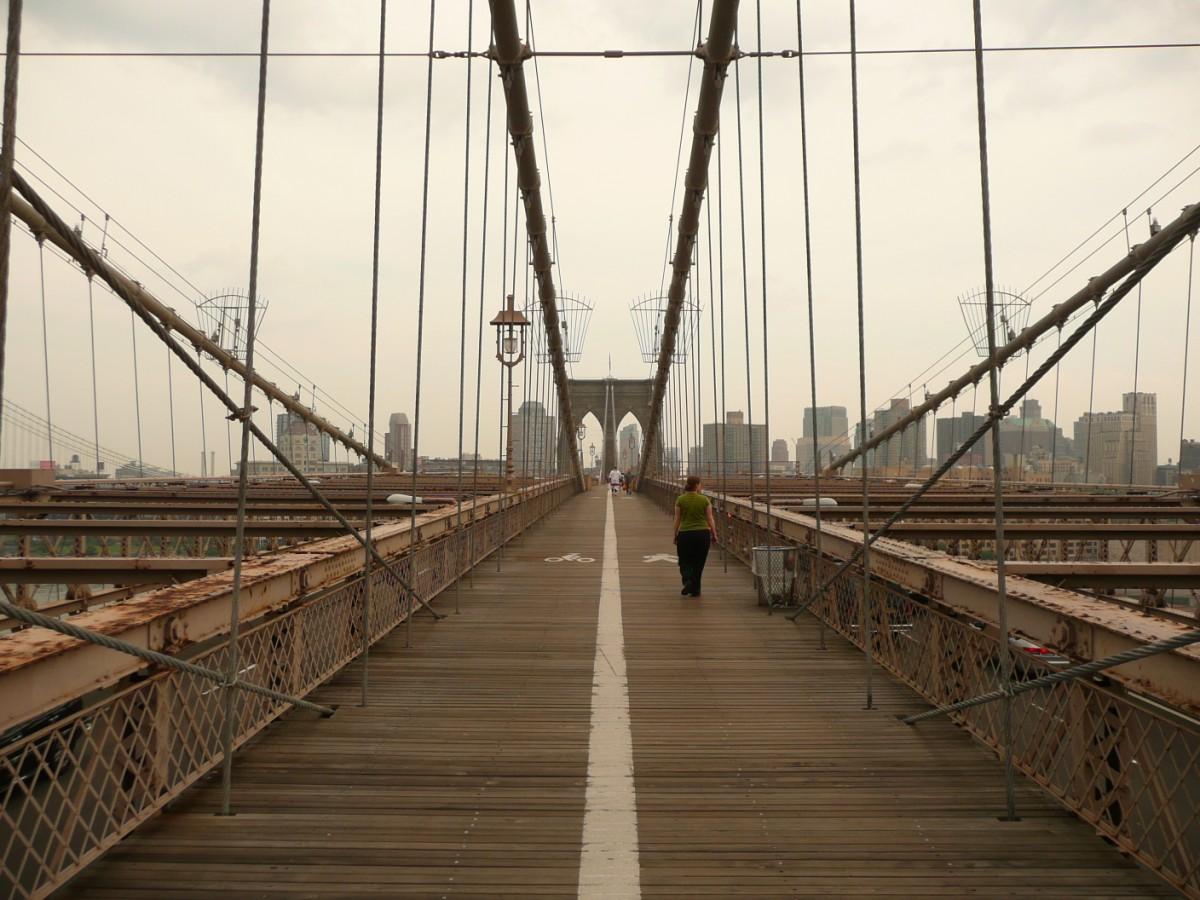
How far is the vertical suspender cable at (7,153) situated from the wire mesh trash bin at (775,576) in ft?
25.6

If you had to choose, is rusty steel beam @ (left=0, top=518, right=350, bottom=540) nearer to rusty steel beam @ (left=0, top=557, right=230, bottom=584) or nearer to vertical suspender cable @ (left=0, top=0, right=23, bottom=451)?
rusty steel beam @ (left=0, top=557, right=230, bottom=584)

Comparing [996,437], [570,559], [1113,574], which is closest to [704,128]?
[570,559]

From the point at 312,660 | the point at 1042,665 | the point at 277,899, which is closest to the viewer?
the point at 277,899

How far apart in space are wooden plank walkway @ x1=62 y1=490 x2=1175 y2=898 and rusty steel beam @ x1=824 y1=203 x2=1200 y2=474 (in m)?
1.83

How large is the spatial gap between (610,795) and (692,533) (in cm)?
628

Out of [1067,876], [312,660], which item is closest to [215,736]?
[312,660]

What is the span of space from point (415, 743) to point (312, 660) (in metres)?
1.20

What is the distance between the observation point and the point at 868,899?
10.3 feet

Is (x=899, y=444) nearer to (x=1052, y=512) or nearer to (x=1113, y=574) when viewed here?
(x=1052, y=512)

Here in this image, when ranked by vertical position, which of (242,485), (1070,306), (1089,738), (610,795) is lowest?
(610,795)

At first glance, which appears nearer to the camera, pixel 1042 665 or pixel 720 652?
pixel 1042 665

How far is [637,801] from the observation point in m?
4.02

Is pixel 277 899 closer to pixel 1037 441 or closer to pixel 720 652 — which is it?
pixel 720 652

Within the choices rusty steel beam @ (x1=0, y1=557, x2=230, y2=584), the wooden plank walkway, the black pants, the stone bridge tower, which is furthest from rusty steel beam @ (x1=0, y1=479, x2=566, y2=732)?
the stone bridge tower
